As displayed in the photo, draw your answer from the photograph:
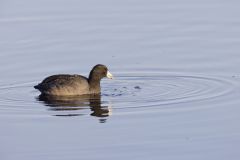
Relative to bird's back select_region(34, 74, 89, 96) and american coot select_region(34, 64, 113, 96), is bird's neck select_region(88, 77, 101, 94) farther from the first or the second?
bird's back select_region(34, 74, 89, 96)

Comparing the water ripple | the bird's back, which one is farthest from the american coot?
the water ripple

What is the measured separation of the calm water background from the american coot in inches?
12.6

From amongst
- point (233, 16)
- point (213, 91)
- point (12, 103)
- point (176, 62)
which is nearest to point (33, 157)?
point (12, 103)

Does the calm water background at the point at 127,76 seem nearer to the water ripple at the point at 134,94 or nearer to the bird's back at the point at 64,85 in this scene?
the water ripple at the point at 134,94

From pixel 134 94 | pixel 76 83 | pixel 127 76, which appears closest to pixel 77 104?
pixel 76 83

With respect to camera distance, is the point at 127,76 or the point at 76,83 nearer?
the point at 76,83

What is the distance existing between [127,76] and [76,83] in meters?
1.27

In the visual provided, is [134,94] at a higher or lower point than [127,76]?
lower

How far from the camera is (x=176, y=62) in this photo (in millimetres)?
21531

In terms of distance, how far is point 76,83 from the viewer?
66.8ft

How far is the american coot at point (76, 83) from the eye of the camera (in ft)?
66.4

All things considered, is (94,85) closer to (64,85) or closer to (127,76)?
(64,85)

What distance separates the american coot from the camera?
66.4 ft

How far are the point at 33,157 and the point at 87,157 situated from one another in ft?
2.74
